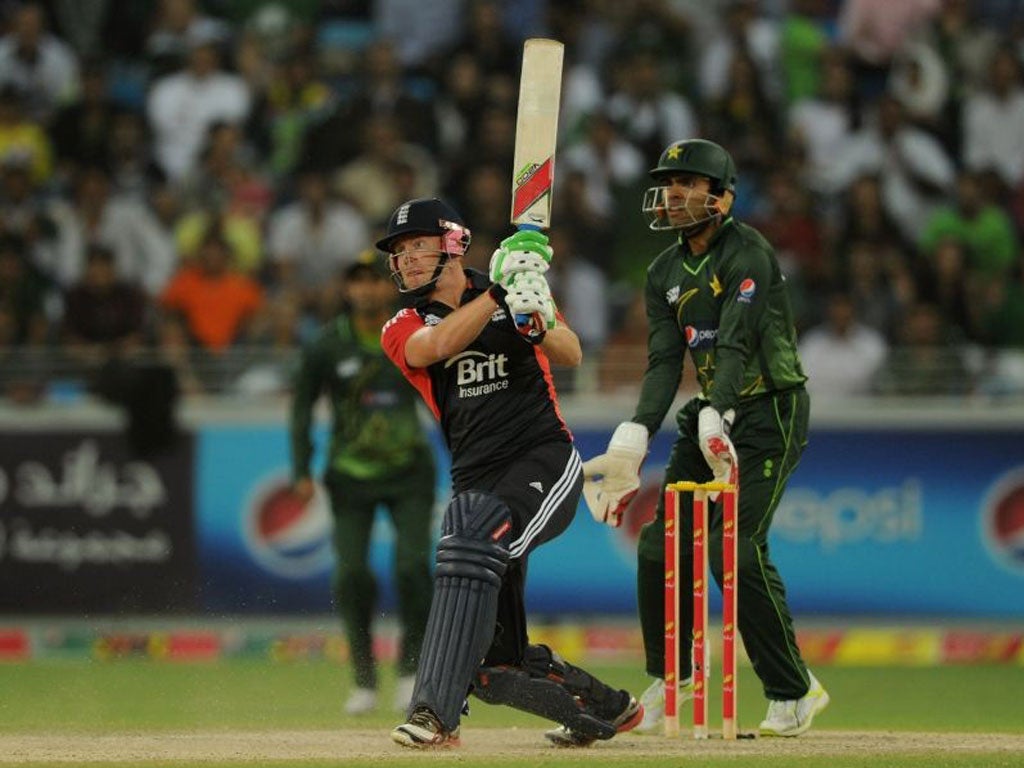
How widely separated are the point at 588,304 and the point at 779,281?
6032 mm

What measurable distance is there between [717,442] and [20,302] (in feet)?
24.3

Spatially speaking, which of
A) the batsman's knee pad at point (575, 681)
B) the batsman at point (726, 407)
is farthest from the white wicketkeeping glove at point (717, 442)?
the batsman's knee pad at point (575, 681)

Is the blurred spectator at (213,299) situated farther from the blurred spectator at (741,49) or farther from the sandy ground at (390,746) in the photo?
the sandy ground at (390,746)

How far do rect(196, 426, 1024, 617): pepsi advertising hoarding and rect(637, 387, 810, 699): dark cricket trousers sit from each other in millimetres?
4544

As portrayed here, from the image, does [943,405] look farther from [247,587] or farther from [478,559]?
[478,559]

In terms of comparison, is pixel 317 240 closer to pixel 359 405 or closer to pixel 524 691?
pixel 359 405

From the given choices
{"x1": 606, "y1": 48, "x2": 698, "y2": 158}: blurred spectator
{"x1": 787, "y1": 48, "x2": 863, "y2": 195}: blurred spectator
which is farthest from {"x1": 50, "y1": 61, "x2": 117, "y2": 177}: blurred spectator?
{"x1": 787, "y1": 48, "x2": 863, "y2": 195}: blurred spectator

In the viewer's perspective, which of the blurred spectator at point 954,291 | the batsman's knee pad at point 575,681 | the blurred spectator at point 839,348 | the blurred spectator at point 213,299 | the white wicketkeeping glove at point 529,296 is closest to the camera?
the white wicketkeeping glove at point 529,296

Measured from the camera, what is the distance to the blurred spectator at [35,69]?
1576 cm

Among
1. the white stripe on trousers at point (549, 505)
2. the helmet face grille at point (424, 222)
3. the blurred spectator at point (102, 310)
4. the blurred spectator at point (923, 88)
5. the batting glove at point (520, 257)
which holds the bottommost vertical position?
the white stripe on trousers at point (549, 505)

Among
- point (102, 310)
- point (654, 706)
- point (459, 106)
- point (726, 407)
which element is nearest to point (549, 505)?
point (726, 407)

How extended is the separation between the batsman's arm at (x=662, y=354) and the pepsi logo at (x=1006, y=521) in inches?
202

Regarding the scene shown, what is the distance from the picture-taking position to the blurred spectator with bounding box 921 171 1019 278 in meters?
14.8

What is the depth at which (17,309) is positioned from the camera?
14062mm
